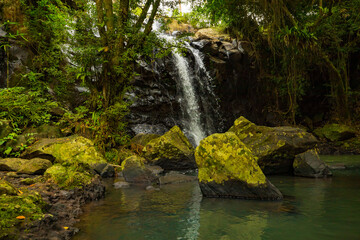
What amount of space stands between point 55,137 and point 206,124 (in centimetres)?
820

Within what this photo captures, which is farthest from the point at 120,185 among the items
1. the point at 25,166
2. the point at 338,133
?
the point at 338,133

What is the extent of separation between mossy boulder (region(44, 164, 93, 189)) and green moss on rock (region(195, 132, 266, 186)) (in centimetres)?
220

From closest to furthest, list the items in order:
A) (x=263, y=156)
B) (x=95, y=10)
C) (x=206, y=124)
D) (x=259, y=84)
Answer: (x=263, y=156) → (x=95, y=10) → (x=206, y=124) → (x=259, y=84)

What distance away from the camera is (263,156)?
7.26 m

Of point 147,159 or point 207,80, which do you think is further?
point 207,80

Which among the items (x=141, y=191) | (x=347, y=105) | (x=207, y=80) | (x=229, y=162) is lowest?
(x=141, y=191)

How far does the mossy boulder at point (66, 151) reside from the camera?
263 inches

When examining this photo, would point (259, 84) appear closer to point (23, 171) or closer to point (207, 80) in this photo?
point (207, 80)

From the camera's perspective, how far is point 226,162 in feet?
16.5

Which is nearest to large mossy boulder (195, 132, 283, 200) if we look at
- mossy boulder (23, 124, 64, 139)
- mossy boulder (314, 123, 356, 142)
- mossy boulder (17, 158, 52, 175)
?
mossy boulder (17, 158, 52, 175)

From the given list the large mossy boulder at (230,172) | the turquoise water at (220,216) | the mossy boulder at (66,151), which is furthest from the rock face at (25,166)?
the large mossy boulder at (230,172)

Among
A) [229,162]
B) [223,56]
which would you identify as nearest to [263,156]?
[229,162]

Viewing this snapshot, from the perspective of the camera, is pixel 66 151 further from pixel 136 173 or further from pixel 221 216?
pixel 221 216

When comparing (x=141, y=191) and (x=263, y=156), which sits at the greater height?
(x=263, y=156)
